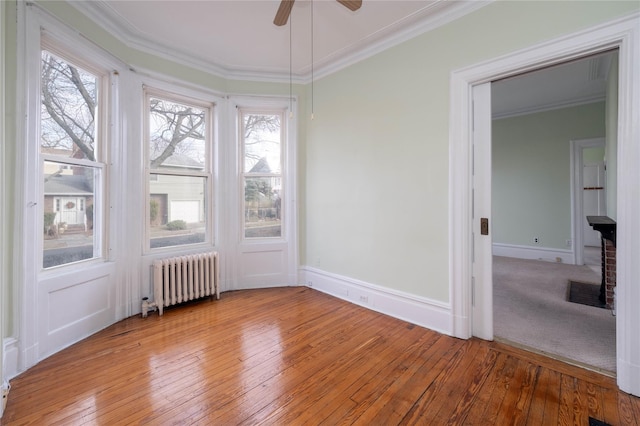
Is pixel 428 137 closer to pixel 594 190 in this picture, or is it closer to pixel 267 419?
pixel 267 419

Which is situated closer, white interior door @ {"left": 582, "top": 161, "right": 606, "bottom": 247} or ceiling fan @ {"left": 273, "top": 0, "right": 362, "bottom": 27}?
ceiling fan @ {"left": 273, "top": 0, "right": 362, "bottom": 27}

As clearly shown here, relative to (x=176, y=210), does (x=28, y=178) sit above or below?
above

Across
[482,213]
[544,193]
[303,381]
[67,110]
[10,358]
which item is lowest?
[303,381]

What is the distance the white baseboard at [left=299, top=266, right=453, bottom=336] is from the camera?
104 inches

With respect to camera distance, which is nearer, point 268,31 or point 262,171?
point 268,31

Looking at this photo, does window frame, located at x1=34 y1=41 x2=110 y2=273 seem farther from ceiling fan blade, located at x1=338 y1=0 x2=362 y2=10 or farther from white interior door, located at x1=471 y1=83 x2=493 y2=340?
white interior door, located at x1=471 y1=83 x2=493 y2=340

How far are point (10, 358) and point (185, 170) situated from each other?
2308mm

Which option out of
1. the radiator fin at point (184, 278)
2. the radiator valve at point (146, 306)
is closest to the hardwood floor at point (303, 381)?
the radiator valve at point (146, 306)

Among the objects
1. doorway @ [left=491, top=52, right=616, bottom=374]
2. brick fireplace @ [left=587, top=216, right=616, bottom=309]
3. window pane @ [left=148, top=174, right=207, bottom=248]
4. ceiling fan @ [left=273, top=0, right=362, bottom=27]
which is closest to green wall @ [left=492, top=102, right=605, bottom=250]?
doorway @ [left=491, top=52, right=616, bottom=374]

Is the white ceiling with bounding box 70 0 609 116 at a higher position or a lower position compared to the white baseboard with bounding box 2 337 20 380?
higher

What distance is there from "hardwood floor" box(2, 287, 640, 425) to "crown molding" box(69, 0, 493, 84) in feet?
9.75

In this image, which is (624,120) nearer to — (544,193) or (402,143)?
(402,143)

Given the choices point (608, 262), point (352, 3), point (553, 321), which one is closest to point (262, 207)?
point (352, 3)

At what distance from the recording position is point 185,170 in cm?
356
